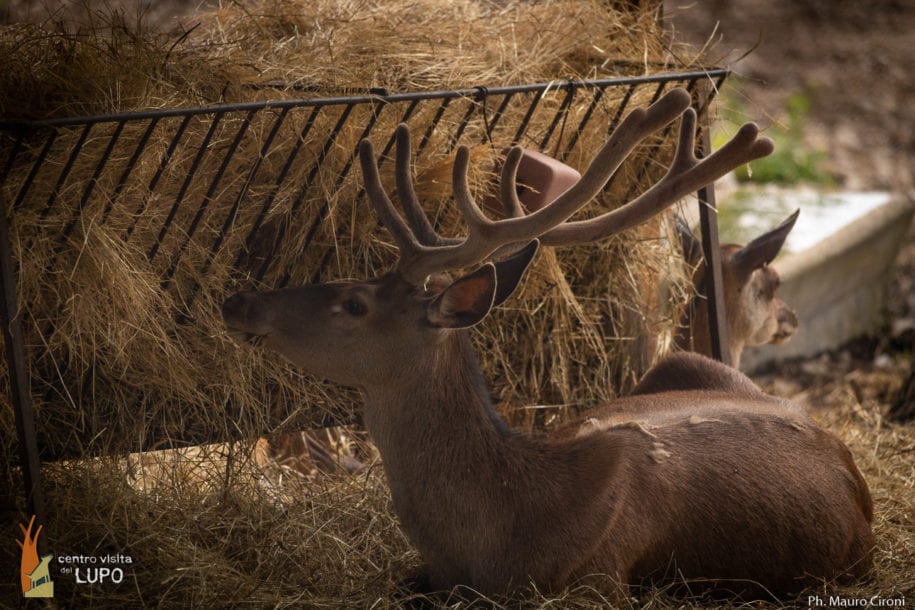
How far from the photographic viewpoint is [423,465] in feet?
11.9

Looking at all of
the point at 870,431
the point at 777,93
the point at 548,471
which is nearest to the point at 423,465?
the point at 548,471

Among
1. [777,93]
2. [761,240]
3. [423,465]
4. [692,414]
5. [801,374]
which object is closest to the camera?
[423,465]

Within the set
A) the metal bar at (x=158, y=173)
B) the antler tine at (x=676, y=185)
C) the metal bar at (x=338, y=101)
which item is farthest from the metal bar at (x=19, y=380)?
the antler tine at (x=676, y=185)

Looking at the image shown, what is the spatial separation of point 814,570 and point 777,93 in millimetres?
8853

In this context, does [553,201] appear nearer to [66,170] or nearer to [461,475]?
[461,475]

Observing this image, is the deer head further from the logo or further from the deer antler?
the logo

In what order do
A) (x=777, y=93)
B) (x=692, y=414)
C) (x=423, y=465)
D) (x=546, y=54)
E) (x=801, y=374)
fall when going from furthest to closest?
(x=777, y=93) < (x=801, y=374) < (x=546, y=54) < (x=692, y=414) < (x=423, y=465)

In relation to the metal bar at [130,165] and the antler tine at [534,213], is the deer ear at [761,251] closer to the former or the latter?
the antler tine at [534,213]

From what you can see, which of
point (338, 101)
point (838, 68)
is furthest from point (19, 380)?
point (838, 68)

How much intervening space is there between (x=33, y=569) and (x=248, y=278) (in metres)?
1.19

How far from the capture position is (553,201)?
3643 mm

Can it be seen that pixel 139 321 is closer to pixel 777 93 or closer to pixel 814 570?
pixel 814 570

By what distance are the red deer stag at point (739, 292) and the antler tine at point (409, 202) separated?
1.54 meters

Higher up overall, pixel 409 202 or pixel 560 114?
pixel 560 114
